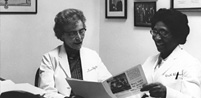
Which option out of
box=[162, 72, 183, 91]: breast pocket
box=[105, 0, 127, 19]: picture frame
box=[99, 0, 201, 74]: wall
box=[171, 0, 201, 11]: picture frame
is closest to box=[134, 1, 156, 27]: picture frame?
box=[99, 0, 201, 74]: wall

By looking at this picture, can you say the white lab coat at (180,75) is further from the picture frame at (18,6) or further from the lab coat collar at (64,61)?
the picture frame at (18,6)

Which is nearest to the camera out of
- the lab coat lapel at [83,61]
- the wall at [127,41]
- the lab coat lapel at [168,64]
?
the lab coat lapel at [168,64]

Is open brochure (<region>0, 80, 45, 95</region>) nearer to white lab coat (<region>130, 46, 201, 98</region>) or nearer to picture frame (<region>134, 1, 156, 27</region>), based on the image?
white lab coat (<region>130, 46, 201, 98</region>)

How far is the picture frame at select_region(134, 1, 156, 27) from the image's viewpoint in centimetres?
315

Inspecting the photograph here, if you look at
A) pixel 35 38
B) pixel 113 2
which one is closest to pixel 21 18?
pixel 35 38

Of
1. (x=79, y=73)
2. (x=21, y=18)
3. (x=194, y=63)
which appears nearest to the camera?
(x=194, y=63)

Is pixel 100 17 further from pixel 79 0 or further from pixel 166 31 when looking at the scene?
pixel 166 31

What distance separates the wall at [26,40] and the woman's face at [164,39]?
163 centimetres

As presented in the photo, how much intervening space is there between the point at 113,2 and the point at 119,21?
0.76 ft

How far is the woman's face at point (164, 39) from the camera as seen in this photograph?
7.31 ft

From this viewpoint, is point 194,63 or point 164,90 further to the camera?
point 194,63

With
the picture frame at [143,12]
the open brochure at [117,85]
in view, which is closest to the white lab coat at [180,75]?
the open brochure at [117,85]

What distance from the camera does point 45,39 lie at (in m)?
3.58

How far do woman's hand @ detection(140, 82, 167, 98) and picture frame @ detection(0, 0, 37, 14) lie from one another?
1938 mm
